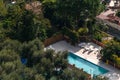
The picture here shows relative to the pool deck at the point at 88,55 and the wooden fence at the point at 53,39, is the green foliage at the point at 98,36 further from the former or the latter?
the wooden fence at the point at 53,39

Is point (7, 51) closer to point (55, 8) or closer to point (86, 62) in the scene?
point (86, 62)

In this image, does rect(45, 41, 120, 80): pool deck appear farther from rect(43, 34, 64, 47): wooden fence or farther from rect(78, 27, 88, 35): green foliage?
rect(78, 27, 88, 35): green foliage

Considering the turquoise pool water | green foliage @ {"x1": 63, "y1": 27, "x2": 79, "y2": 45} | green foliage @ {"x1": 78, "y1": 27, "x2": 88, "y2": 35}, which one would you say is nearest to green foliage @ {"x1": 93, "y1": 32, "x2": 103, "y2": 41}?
green foliage @ {"x1": 78, "y1": 27, "x2": 88, "y2": 35}

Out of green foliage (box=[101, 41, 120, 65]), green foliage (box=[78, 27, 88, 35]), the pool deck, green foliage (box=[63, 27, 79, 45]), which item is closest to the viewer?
the pool deck

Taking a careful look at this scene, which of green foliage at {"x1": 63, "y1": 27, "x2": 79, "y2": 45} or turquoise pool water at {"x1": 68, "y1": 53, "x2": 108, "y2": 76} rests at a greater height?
green foliage at {"x1": 63, "y1": 27, "x2": 79, "y2": 45}

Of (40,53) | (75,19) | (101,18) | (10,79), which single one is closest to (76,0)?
(75,19)

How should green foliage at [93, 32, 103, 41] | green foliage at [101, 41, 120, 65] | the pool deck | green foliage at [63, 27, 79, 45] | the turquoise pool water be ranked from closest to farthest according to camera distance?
1. the pool deck
2. the turquoise pool water
3. green foliage at [101, 41, 120, 65]
4. green foliage at [63, 27, 79, 45]
5. green foliage at [93, 32, 103, 41]

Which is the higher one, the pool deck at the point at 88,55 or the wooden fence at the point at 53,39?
the wooden fence at the point at 53,39

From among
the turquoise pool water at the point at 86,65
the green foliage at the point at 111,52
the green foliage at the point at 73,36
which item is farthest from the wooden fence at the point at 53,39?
the green foliage at the point at 111,52
